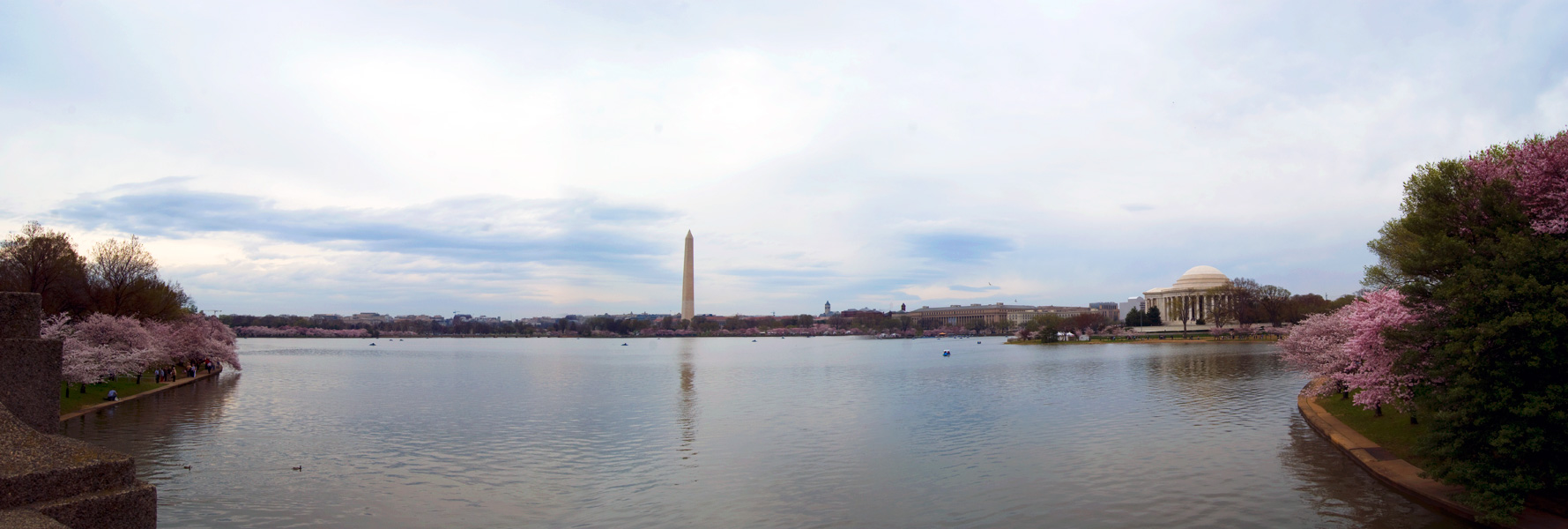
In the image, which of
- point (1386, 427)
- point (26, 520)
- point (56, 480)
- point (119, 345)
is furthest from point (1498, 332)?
point (119, 345)

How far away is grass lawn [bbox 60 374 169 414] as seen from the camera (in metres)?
35.7

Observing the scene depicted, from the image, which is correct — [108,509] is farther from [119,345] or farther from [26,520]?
[119,345]

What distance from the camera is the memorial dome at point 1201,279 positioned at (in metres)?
167

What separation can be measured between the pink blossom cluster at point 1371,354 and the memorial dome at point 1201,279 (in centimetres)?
14904

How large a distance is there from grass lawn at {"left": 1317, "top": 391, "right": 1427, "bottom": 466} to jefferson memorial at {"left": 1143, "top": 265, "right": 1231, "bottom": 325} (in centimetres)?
13648

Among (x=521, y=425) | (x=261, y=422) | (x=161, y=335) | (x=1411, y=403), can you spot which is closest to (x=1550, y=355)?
(x=1411, y=403)

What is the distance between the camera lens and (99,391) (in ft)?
134

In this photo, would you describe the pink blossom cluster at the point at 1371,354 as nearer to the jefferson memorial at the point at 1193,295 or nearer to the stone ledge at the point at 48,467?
the stone ledge at the point at 48,467

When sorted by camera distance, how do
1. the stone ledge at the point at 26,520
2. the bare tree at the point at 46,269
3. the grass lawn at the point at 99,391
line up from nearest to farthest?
the stone ledge at the point at 26,520, the grass lawn at the point at 99,391, the bare tree at the point at 46,269

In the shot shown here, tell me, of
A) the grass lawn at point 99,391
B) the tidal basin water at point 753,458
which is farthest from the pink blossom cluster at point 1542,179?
the grass lawn at point 99,391

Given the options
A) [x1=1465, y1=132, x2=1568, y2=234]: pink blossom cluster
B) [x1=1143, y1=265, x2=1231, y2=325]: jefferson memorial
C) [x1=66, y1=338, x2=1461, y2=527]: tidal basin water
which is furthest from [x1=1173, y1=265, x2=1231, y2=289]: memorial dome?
[x1=1465, y1=132, x2=1568, y2=234]: pink blossom cluster

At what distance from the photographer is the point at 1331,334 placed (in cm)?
3219

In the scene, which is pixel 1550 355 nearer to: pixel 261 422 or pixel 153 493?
pixel 153 493

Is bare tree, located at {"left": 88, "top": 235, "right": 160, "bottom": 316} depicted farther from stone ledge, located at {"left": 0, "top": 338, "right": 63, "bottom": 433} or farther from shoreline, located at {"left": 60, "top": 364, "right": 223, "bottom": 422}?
stone ledge, located at {"left": 0, "top": 338, "right": 63, "bottom": 433}
